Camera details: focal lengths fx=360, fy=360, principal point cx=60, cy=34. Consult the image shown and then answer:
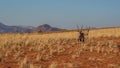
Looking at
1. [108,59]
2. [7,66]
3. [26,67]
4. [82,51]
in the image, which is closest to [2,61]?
[7,66]

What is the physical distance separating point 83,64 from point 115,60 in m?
2.91

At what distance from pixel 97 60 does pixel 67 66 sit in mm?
3830

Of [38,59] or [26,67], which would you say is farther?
[38,59]

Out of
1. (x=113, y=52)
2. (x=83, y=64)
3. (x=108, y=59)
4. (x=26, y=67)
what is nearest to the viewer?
(x=26, y=67)

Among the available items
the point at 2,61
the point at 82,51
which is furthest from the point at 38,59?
the point at 82,51

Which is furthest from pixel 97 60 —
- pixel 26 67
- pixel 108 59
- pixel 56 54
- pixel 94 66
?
pixel 26 67

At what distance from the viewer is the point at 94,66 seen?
743 inches

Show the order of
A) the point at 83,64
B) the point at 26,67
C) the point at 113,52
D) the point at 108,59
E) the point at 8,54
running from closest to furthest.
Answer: the point at 26,67, the point at 83,64, the point at 108,59, the point at 8,54, the point at 113,52

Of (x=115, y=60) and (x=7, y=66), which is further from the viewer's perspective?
(x=115, y=60)

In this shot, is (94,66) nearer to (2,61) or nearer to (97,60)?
(97,60)

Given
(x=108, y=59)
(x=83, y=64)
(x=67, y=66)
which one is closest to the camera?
(x=67, y=66)

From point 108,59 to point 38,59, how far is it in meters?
4.48

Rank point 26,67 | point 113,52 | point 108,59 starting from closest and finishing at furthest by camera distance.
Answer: point 26,67 → point 108,59 → point 113,52

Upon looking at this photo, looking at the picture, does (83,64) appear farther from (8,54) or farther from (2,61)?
(8,54)
